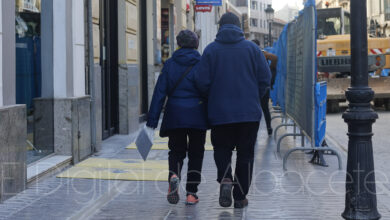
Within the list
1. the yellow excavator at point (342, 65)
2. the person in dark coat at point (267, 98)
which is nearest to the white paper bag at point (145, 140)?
the person in dark coat at point (267, 98)

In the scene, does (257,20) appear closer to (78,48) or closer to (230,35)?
(78,48)

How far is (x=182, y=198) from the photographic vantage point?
615cm

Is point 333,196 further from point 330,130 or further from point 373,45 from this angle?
point 373,45

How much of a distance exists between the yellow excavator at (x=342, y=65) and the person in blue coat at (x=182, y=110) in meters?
11.8

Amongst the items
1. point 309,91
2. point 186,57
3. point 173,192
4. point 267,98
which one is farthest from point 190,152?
point 267,98

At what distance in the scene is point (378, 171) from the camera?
7852mm

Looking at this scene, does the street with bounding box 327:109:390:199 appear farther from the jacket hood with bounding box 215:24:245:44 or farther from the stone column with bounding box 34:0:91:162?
→ the stone column with bounding box 34:0:91:162

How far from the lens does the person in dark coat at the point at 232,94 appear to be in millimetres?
5449

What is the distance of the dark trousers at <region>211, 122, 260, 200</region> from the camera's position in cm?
556

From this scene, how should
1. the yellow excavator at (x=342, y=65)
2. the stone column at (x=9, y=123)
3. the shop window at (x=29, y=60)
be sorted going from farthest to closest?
the yellow excavator at (x=342, y=65), the shop window at (x=29, y=60), the stone column at (x=9, y=123)

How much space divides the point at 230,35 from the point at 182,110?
761mm

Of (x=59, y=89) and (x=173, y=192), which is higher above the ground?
(x=59, y=89)

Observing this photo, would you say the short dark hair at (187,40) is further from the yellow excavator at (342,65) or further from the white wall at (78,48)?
the yellow excavator at (342,65)

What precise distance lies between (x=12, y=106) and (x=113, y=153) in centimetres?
333
